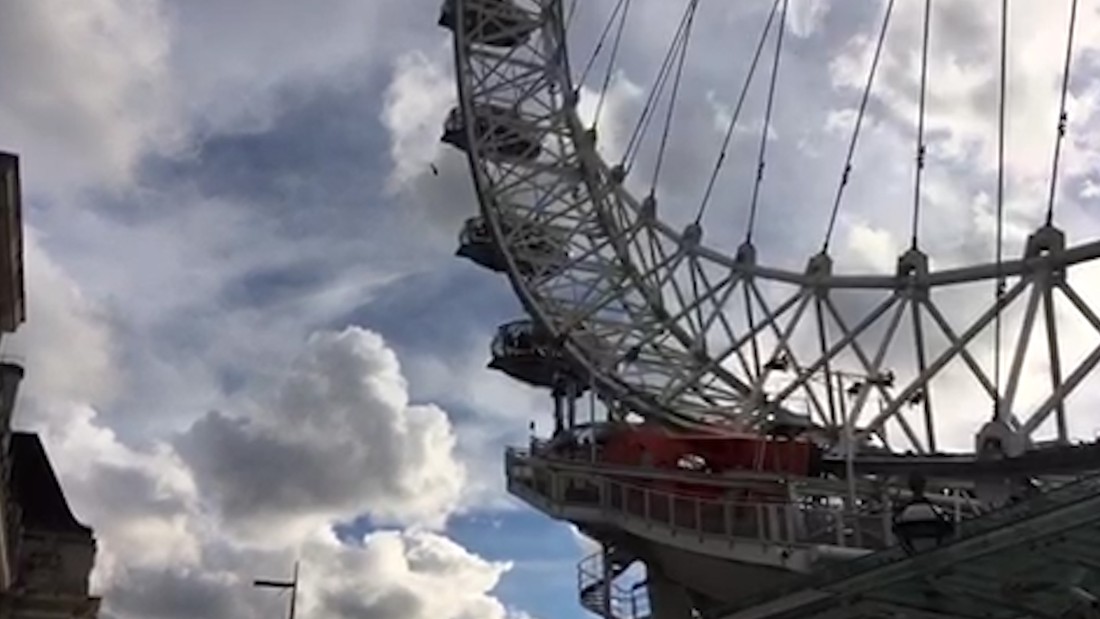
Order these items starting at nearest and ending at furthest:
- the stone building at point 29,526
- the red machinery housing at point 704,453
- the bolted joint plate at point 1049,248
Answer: the stone building at point 29,526 < the bolted joint plate at point 1049,248 < the red machinery housing at point 704,453

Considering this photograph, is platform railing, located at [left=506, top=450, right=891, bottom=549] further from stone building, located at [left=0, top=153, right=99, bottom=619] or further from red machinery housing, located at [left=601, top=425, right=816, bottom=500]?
stone building, located at [left=0, top=153, right=99, bottom=619]

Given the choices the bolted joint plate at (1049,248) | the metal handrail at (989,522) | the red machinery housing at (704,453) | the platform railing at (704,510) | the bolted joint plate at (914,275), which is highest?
the bolted joint plate at (914,275)

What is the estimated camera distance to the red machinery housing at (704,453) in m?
49.2

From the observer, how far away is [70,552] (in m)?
49.9

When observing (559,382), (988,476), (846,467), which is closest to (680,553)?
(846,467)

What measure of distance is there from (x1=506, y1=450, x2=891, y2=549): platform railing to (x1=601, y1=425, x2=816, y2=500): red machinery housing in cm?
110

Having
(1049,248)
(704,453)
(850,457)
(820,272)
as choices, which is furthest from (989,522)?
(820,272)

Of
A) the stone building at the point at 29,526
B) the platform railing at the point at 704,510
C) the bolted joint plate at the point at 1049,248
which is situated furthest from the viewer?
the bolted joint plate at the point at 1049,248

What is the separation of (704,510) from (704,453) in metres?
5.57

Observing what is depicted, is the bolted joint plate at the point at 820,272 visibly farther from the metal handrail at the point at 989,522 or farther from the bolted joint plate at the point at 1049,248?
the metal handrail at the point at 989,522

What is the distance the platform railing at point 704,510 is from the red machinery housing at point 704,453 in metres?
1.10

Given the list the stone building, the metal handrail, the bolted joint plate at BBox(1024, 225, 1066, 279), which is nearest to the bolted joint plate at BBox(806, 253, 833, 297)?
the bolted joint plate at BBox(1024, 225, 1066, 279)

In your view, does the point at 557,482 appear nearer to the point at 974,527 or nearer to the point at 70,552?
the point at 70,552

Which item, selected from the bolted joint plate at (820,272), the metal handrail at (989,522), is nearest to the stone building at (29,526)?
the metal handrail at (989,522)
